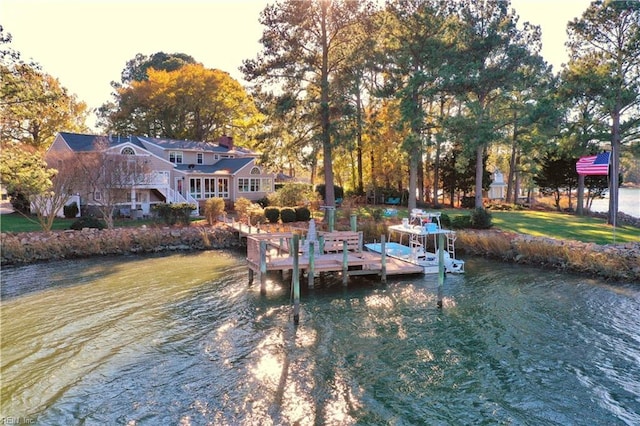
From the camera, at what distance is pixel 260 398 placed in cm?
819

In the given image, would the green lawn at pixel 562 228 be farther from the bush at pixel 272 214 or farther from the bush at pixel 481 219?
the bush at pixel 272 214

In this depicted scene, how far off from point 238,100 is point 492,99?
29.6 meters

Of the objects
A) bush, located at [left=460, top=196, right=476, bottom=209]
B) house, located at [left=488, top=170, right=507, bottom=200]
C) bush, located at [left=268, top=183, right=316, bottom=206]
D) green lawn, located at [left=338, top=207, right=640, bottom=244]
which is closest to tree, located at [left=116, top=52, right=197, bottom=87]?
bush, located at [left=268, top=183, right=316, bottom=206]

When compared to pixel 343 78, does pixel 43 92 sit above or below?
below

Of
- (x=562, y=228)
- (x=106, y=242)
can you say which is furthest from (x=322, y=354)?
(x=562, y=228)

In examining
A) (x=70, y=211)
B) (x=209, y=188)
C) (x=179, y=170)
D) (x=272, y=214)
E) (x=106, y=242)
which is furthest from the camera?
(x=209, y=188)

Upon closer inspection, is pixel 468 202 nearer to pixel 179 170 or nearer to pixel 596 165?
pixel 596 165

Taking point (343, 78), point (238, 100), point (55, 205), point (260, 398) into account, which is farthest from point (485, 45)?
point (238, 100)

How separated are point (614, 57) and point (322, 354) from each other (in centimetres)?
2442

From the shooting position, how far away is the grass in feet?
68.0

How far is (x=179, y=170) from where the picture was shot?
35625mm

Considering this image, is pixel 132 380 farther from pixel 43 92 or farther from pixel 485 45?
pixel 485 45

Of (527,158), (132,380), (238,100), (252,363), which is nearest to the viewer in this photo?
(132,380)

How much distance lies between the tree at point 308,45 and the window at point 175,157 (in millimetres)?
15292
